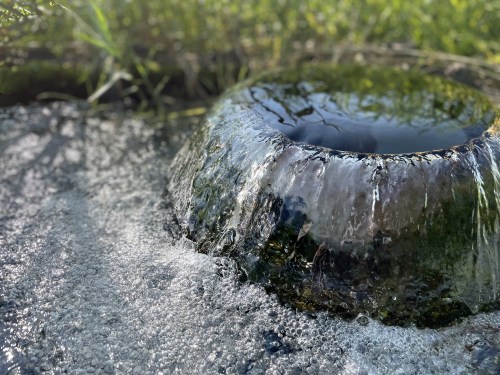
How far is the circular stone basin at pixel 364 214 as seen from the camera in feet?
6.83

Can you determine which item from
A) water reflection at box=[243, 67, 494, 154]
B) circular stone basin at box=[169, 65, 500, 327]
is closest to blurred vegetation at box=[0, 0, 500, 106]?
water reflection at box=[243, 67, 494, 154]

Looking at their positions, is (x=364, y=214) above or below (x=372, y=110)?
below

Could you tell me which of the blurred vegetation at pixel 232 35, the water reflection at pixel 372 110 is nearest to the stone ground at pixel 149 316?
the water reflection at pixel 372 110

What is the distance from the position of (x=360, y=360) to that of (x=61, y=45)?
10.9 ft

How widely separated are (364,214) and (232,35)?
2.42m

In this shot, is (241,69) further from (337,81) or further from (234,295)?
(234,295)

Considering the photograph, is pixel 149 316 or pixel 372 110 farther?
pixel 372 110

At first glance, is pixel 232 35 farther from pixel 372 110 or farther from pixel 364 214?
pixel 364 214

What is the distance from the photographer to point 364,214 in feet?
6.85

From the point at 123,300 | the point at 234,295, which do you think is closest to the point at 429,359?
the point at 234,295

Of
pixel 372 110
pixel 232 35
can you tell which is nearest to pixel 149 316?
pixel 372 110

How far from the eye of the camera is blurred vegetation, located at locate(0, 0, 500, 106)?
383cm

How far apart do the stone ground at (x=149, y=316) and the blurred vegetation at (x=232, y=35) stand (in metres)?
1.40

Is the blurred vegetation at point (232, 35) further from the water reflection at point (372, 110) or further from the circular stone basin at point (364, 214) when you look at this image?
the circular stone basin at point (364, 214)
